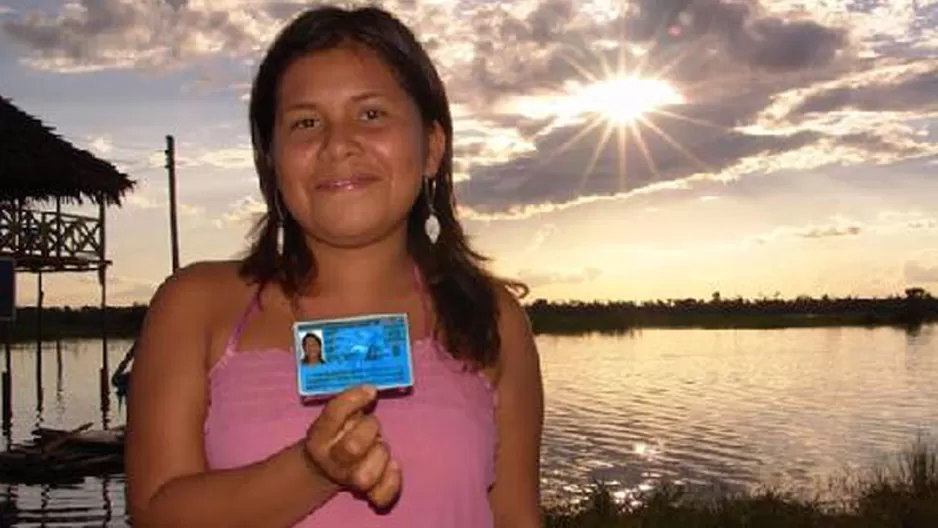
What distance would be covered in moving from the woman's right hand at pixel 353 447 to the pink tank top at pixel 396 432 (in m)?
0.30

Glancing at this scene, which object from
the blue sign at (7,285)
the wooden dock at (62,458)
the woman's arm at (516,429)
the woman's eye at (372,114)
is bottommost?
the wooden dock at (62,458)

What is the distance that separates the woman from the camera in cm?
241

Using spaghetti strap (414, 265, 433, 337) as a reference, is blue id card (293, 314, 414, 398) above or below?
below

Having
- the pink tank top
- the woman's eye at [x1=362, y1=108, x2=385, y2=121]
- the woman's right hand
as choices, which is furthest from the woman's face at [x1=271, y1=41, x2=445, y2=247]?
the woman's right hand

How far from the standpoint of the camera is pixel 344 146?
2537 mm

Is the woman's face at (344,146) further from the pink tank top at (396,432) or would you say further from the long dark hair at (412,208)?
the pink tank top at (396,432)

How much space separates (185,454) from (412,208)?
831mm

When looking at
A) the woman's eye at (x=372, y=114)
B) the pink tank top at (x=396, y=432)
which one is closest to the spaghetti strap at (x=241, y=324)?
the pink tank top at (x=396, y=432)

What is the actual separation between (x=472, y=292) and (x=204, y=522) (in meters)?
0.84

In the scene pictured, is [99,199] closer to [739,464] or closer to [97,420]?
[97,420]

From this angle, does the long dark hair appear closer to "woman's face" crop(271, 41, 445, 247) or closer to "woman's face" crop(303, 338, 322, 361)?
"woman's face" crop(271, 41, 445, 247)

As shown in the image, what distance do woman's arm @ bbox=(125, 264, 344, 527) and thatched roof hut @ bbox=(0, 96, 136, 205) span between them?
32661mm

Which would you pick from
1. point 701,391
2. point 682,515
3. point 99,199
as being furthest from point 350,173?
point 701,391

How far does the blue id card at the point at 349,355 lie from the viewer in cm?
224
